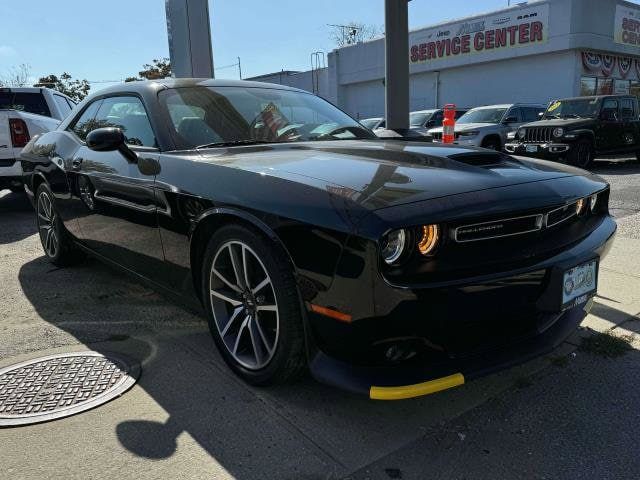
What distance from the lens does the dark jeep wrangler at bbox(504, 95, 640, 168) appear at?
38.8 ft

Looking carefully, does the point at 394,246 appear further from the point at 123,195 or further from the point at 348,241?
the point at 123,195

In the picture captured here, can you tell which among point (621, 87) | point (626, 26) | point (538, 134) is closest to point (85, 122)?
point (538, 134)

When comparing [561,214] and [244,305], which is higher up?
[561,214]

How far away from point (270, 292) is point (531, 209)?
3.71 ft

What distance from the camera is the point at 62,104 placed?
31.3 ft

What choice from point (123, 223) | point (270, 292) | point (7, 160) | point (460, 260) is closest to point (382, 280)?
point (460, 260)

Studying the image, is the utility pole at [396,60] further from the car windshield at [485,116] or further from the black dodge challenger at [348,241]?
the car windshield at [485,116]

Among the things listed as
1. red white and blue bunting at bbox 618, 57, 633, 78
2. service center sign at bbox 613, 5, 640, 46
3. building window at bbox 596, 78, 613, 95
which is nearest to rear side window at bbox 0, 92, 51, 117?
building window at bbox 596, 78, 613, 95

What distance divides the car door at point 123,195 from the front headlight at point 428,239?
5.18 feet

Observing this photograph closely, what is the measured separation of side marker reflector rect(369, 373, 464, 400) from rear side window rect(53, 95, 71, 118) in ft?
29.1

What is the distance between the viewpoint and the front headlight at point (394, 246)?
1.93 m

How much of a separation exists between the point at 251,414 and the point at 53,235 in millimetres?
3141

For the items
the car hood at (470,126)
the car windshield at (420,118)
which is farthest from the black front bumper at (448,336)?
the car windshield at (420,118)

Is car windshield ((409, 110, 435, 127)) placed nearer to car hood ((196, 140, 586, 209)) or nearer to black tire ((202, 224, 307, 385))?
car hood ((196, 140, 586, 209))
